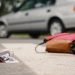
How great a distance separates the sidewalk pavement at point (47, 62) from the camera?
7.07m

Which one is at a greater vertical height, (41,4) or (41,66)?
(41,4)

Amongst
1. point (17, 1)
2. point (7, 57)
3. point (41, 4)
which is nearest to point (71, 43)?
point (7, 57)

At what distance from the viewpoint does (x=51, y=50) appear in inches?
376

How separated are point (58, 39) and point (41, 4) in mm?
5852

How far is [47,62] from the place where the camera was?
8.07 metres

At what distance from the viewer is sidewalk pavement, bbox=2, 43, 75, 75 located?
7.07m

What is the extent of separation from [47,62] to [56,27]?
662 cm

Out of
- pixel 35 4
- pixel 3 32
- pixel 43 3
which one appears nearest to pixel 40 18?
pixel 43 3

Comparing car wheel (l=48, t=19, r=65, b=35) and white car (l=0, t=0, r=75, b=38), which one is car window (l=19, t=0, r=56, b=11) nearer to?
white car (l=0, t=0, r=75, b=38)

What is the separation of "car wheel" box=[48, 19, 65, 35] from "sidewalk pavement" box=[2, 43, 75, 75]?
452 cm

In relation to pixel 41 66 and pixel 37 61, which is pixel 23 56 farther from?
pixel 41 66

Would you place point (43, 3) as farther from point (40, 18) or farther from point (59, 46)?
point (59, 46)

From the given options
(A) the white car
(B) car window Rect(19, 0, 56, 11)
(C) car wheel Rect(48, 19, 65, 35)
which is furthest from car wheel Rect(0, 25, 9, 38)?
(C) car wheel Rect(48, 19, 65, 35)

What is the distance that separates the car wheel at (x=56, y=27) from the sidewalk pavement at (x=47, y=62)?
14.8ft
